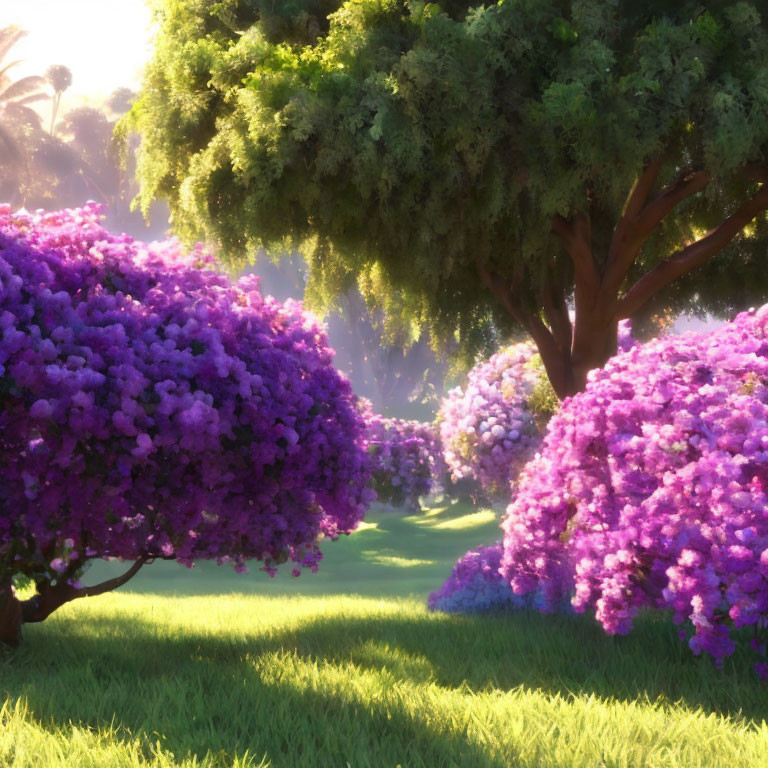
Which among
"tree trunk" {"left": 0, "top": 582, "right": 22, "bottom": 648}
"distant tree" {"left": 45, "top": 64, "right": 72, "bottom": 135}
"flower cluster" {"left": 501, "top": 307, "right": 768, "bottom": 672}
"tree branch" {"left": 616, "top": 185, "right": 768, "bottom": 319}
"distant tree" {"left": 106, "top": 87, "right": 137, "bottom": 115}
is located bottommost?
"tree trunk" {"left": 0, "top": 582, "right": 22, "bottom": 648}

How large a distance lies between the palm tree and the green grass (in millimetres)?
33125

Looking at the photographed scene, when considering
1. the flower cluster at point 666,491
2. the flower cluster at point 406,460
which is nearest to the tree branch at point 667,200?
the flower cluster at point 666,491

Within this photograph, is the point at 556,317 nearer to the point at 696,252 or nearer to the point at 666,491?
the point at 696,252

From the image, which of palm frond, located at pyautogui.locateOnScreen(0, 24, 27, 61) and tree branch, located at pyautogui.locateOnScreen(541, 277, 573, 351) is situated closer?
tree branch, located at pyautogui.locateOnScreen(541, 277, 573, 351)

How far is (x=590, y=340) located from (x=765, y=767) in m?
6.75

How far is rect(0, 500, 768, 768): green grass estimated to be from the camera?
5.17m

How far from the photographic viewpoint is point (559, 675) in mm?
7242

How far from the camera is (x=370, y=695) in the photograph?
20.6ft

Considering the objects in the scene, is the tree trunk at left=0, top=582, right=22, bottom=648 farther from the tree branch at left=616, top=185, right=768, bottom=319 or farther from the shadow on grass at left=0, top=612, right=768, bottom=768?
the tree branch at left=616, top=185, right=768, bottom=319

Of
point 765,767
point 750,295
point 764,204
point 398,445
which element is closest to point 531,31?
point 764,204

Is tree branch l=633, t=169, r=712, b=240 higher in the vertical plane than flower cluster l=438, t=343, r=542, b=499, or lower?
higher

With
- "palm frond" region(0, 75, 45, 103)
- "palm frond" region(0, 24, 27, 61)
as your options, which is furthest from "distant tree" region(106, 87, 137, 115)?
"palm frond" region(0, 24, 27, 61)

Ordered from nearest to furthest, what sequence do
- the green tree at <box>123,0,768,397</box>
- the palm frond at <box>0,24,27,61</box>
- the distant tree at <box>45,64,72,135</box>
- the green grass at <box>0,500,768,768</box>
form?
the green grass at <box>0,500,768,768</box> < the green tree at <box>123,0,768,397</box> < the palm frond at <box>0,24,27,61</box> < the distant tree at <box>45,64,72,135</box>

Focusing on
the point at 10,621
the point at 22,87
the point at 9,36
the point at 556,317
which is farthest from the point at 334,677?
the point at 22,87
